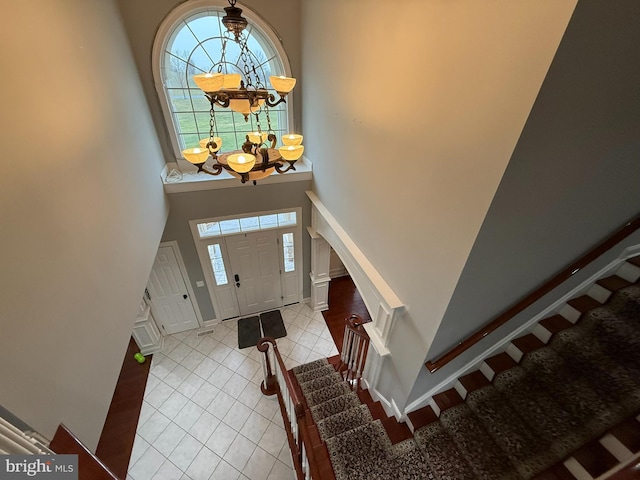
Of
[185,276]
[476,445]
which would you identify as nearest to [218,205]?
[185,276]

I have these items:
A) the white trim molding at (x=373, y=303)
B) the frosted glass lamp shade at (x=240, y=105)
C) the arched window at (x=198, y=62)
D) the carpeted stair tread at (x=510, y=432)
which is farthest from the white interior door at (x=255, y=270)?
the carpeted stair tread at (x=510, y=432)

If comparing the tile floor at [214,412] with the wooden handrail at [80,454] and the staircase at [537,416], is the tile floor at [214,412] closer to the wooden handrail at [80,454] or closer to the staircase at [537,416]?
the staircase at [537,416]

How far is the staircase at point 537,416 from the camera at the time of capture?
1782 mm

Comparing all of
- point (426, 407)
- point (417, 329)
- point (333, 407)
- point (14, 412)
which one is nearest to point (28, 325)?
point (14, 412)

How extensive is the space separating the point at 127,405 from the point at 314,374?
290cm

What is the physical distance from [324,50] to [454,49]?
6.91 ft

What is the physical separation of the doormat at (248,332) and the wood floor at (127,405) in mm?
1410

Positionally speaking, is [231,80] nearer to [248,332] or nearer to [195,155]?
[195,155]

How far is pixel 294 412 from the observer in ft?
8.20

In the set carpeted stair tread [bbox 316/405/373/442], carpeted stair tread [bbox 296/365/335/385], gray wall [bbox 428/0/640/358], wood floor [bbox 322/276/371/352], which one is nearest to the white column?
wood floor [bbox 322/276/371/352]

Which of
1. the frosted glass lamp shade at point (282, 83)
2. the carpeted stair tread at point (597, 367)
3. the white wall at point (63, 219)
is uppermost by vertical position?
the frosted glass lamp shade at point (282, 83)

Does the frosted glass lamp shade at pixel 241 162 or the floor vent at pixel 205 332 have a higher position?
the frosted glass lamp shade at pixel 241 162

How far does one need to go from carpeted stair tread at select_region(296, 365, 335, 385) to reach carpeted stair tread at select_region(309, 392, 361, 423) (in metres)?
0.62

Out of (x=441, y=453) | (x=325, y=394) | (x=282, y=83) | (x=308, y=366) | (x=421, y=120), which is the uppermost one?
(x=282, y=83)
